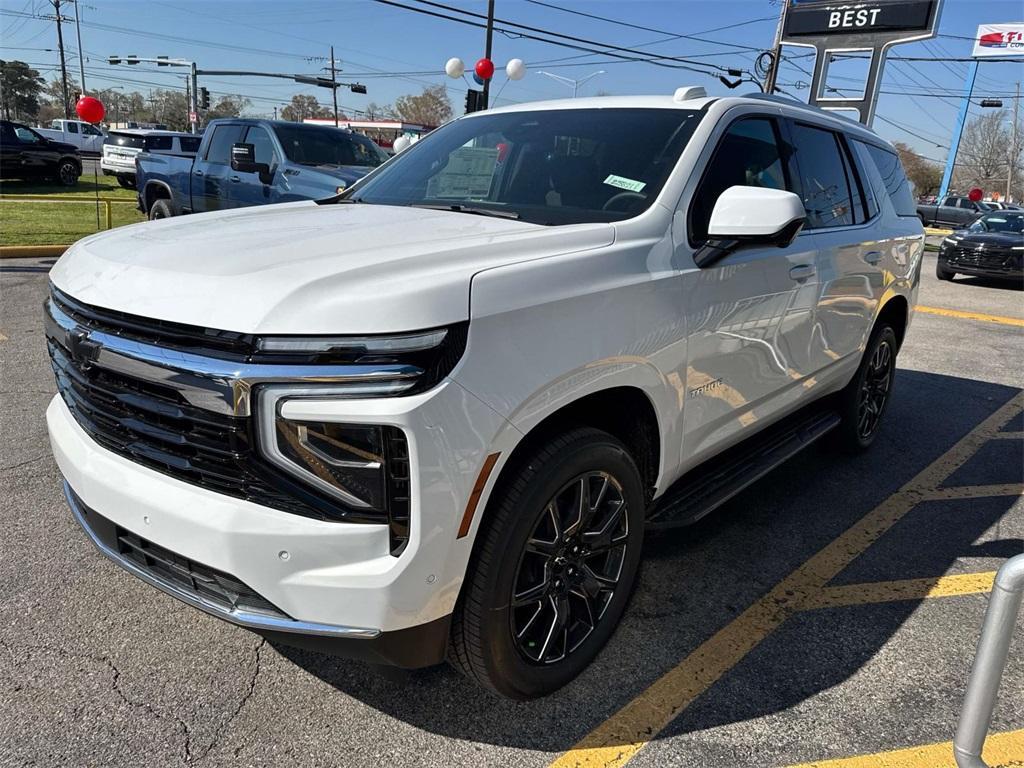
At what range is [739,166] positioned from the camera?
3.18m

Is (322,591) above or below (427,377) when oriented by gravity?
below

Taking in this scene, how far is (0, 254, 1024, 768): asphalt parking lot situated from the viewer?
7.51 ft

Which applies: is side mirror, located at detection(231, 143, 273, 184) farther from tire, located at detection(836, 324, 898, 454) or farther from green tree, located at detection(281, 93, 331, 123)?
green tree, located at detection(281, 93, 331, 123)

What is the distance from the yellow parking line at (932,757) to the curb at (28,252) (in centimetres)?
1150

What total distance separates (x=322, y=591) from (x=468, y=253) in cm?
100

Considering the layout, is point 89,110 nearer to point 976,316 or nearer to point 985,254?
point 976,316

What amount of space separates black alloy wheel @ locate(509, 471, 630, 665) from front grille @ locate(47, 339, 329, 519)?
29.2 inches

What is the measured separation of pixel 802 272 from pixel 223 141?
8929 mm

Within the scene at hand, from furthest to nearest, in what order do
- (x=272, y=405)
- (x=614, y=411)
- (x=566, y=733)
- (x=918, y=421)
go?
1. (x=918, y=421)
2. (x=614, y=411)
3. (x=566, y=733)
4. (x=272, y=405)

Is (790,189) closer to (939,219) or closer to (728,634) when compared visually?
(728,634)

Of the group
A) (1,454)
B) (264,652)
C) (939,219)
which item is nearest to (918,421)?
(264,652)

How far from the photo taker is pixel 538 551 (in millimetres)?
2326

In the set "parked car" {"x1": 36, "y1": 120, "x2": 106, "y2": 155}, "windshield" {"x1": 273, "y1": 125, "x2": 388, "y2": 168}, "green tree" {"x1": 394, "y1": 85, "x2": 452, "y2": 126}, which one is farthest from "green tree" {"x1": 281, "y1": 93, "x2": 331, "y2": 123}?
"windshield" {"x1": 273, "y1": 125, "x2": 388, "y2": 168}

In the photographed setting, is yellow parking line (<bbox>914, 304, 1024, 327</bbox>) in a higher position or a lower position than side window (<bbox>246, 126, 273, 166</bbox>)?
lower
